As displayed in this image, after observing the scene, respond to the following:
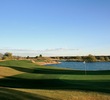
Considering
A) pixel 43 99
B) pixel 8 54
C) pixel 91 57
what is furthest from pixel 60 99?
pixel 91 57

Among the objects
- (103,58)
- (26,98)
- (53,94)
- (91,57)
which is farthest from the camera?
(103,58)

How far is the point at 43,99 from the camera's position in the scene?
1650cm

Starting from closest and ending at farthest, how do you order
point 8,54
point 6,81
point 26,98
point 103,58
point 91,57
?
1. point 26,98
2. point 6,81
3. point 8,54
4. point 91,57
5. point 103,58

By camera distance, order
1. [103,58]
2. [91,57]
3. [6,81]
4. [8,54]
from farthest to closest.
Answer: [103,58] < [91,57] < [8,54] < [6,81]

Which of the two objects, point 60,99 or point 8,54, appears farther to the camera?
point 8,54

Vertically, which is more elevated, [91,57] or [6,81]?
[91,57]

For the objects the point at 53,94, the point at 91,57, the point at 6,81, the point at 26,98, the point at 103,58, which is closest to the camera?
the point at 26,98

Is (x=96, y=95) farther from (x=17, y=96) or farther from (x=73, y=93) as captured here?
(x=17, y=96)

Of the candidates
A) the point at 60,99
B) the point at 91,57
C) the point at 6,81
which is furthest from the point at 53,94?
the point at 91,57

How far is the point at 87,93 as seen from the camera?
19.2m

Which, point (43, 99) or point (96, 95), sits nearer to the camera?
point (43, 99)

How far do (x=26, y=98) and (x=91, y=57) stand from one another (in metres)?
151

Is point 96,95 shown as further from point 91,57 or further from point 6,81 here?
point 91,57

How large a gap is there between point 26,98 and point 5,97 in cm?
122
